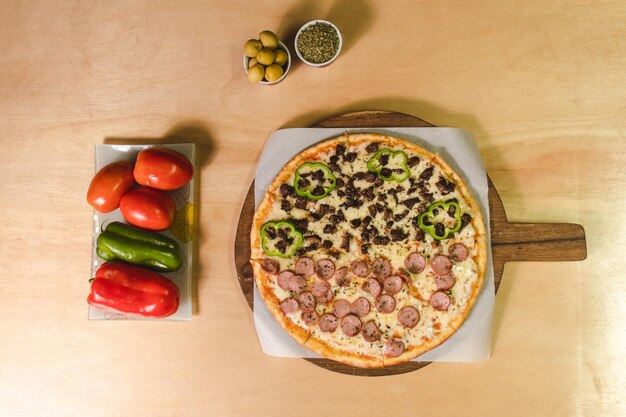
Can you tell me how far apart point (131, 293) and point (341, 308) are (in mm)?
1328

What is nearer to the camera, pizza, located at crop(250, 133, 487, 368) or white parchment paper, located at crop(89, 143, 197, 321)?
pizza, located at crop(250, 133, 487, 368)

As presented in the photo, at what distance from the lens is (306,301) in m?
2.96

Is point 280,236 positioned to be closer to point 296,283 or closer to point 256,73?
point 296,283

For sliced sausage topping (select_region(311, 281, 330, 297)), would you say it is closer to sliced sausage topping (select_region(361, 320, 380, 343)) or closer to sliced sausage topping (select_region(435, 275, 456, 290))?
sliced sausage topping (select_region(361, 320, 380, 343))

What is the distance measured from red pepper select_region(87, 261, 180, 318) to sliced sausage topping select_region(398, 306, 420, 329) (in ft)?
4.78

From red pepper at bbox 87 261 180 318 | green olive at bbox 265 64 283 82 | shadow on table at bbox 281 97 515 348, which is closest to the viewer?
red pepper at bbox 87 261 180 318

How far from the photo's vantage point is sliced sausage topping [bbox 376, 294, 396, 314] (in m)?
2.92

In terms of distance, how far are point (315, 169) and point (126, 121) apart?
140 centimetres

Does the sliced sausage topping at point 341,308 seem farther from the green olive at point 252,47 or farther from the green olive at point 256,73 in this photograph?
the green olive at point 252,47

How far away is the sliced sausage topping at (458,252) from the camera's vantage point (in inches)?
113

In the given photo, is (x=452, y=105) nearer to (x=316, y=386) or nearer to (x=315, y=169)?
(x=315, y=169)

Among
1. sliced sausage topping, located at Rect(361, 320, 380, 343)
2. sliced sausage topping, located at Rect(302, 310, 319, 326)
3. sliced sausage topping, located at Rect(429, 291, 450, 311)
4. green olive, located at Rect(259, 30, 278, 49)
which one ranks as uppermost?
green olive, located at Rect(259, 30, 278, 49)

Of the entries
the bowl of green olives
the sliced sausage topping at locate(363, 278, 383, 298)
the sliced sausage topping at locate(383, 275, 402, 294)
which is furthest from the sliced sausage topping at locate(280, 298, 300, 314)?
the bowl of green olives

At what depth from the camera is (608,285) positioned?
296 cm
